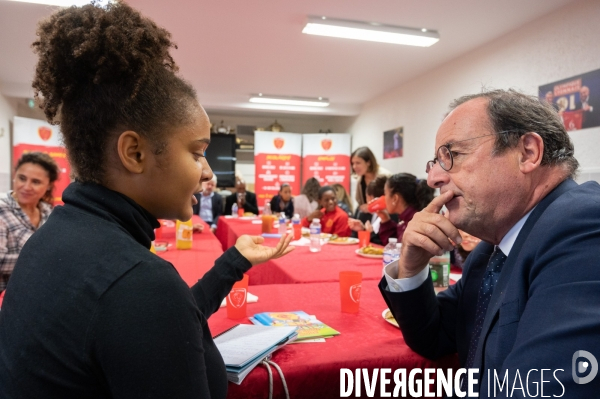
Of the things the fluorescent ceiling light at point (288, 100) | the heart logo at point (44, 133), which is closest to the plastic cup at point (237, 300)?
the fluorescent ceiling light at point (288, 100)

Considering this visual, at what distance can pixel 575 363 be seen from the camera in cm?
61

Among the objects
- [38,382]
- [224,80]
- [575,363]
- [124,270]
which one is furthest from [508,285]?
[224,80]

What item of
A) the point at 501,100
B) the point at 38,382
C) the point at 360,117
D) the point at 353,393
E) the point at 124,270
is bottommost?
the point at 353,393

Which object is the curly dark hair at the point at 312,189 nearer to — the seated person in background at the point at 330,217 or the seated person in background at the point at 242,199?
the seated person in background at the point at 242,199

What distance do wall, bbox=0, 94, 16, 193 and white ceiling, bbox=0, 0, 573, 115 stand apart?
0.39 metres

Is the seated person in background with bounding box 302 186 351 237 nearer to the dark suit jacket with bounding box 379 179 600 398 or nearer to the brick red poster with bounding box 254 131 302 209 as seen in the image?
the dark suit jacket with bounding box 379 179 600 398

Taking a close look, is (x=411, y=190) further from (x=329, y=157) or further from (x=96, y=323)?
(x=329, y=157)

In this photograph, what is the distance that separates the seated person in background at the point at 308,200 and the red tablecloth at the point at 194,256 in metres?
3.13

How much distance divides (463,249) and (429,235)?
134 cm

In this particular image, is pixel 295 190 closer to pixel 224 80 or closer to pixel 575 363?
pixel 224 80

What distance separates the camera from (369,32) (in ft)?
14.5

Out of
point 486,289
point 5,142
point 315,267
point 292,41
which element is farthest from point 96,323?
point 5,142

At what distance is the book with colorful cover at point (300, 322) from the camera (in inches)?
47.5

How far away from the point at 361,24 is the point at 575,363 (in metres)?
4.18
